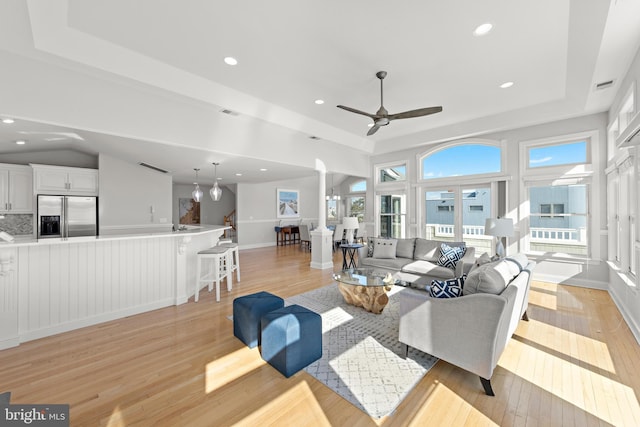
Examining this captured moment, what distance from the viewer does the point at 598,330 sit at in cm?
305

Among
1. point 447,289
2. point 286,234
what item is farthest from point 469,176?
point 286,234

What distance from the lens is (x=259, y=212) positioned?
10031mm

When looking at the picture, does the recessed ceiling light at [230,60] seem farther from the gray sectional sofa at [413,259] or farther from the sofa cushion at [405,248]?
the sofa cushion at [405,248]

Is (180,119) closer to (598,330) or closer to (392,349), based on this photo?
(392,349)

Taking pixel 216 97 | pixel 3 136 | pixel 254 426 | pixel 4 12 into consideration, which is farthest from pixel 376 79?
pixel 3 136

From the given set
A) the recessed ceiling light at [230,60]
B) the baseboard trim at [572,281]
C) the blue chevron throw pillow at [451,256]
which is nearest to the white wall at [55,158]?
the recessed ceiling light at [230,60]

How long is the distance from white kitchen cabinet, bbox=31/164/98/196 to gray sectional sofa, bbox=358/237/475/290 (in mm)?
5642

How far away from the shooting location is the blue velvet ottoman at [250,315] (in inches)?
105

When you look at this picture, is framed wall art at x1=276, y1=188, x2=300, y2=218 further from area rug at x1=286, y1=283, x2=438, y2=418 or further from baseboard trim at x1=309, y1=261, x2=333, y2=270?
area rug at x1=286, y1=283, x2=438, y2=418

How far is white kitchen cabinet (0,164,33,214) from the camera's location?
15.3 feet

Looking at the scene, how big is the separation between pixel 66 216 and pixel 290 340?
5.41m

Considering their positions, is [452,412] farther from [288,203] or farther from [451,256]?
[288,203]

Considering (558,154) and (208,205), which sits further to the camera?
(208,205)

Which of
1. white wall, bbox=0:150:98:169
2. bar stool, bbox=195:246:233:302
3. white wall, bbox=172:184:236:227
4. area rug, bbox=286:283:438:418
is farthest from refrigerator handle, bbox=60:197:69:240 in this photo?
area rug, bbox=286:283:438:418
